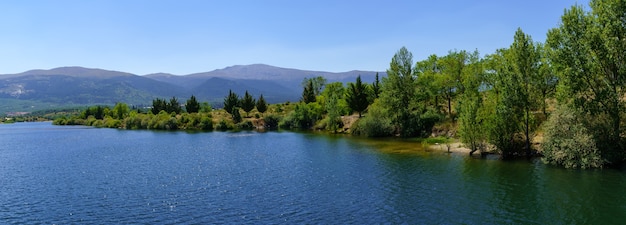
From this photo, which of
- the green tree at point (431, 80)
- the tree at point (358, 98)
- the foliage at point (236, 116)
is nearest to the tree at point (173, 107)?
the foliage at point (236, 116)

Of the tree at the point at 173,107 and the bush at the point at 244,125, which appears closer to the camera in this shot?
the bush at the point at 244,125

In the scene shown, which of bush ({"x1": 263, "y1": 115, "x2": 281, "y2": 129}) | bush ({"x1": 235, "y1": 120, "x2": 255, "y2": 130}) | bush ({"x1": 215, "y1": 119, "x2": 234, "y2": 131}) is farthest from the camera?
bush ({"x1": 263, "y1": 115, "x2": 281, "y2": 129})

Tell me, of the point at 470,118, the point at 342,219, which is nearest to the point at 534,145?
the point at 470,118

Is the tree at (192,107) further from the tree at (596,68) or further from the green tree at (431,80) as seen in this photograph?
the tree at (596,68)

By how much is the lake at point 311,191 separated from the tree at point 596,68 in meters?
5.71

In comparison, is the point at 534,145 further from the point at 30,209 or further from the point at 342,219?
the point at 30,209

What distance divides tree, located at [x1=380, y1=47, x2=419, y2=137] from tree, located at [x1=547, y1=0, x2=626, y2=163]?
4425 cm

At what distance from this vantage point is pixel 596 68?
45688 millimetres

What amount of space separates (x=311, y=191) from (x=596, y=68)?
35119 millimetres

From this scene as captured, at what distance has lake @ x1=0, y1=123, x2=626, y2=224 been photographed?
99.7 ft

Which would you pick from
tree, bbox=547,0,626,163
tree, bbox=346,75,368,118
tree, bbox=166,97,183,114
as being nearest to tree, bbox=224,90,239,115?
tree, bbox=166,97,183,114

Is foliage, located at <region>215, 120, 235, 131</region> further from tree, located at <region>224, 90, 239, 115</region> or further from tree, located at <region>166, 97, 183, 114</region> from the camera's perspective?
tree, located at <region>166, 97, 183, 114</region>

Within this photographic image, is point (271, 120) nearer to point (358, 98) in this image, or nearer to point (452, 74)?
point (358, 98)

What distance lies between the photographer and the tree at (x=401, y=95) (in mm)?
91500
